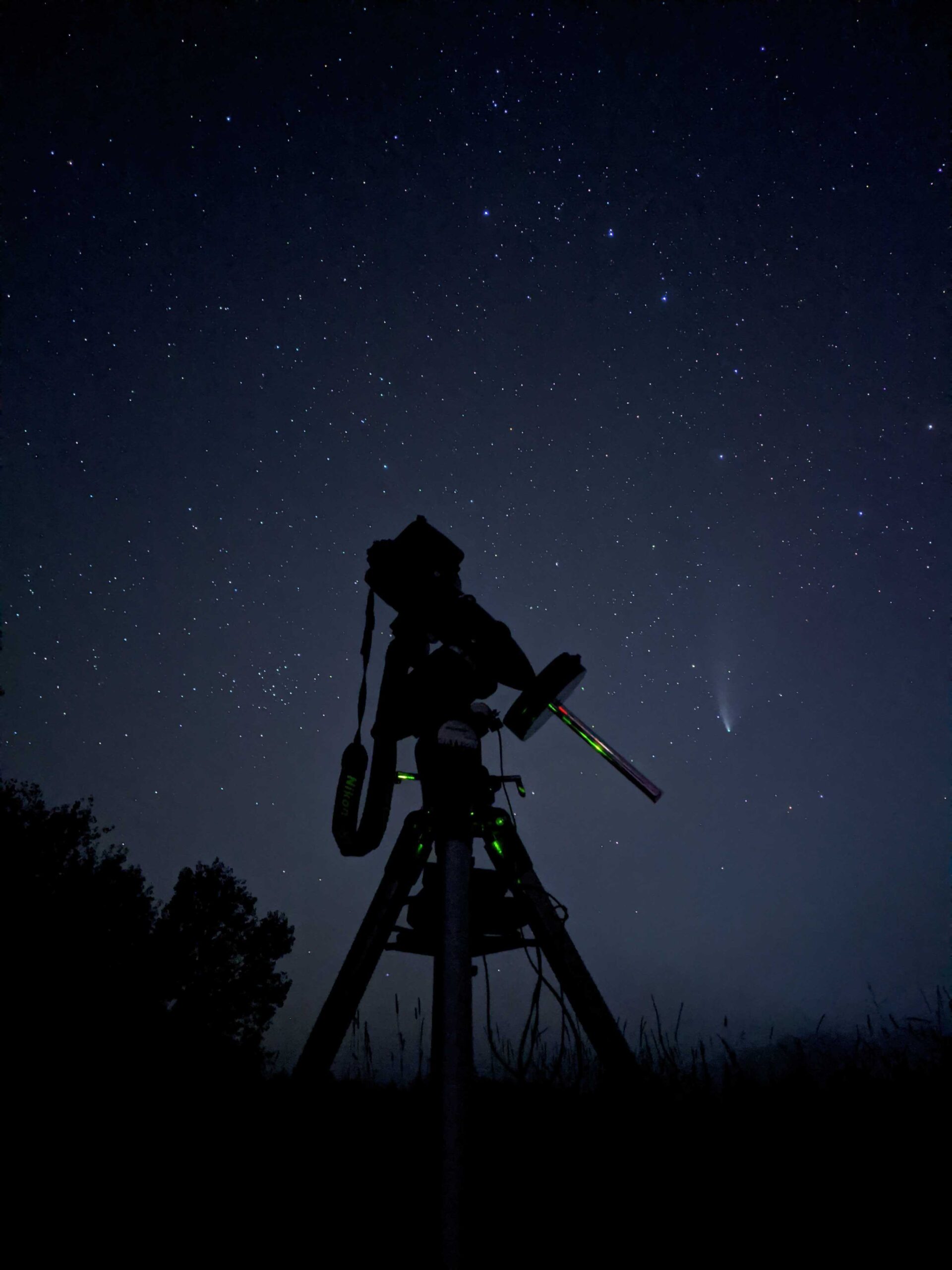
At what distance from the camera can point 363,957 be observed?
209 centimetres

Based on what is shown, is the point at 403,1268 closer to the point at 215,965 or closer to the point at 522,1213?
the point at 522,1213

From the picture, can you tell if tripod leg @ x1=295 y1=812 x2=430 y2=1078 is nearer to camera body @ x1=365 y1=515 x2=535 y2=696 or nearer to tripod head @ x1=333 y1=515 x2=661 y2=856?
tripod head @ x1=333 y1=515 x2=661 y2=856

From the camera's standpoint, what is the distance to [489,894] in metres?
2.16

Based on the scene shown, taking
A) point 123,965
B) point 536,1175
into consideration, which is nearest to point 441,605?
point 536,1175

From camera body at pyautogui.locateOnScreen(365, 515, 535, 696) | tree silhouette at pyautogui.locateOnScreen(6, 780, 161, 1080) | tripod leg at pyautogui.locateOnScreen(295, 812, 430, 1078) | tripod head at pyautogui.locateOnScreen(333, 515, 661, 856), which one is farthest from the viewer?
tree silhouette at pyautogui.locateOnScreen(6, 780, 161, 1080)

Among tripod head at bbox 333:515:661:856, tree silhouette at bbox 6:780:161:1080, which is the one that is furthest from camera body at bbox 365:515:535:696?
tree silhouette at bbox 6:780:161:1080

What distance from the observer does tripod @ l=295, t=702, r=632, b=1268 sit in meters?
1.71

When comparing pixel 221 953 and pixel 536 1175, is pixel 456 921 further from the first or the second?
pixel 221 953

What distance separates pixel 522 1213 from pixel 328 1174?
888 mm

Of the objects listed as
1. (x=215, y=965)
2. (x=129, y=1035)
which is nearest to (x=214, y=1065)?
(x=129, y=1035)

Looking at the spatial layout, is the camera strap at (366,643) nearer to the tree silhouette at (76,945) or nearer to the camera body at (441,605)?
the camera body at (441,605)

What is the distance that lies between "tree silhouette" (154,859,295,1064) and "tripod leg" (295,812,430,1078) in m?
21.1

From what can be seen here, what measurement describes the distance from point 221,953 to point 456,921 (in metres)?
25.1

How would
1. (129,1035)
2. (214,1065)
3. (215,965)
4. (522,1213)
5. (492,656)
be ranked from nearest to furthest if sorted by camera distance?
(522,1213), (492,656), (214,1065), (129,1035), (215,965)
